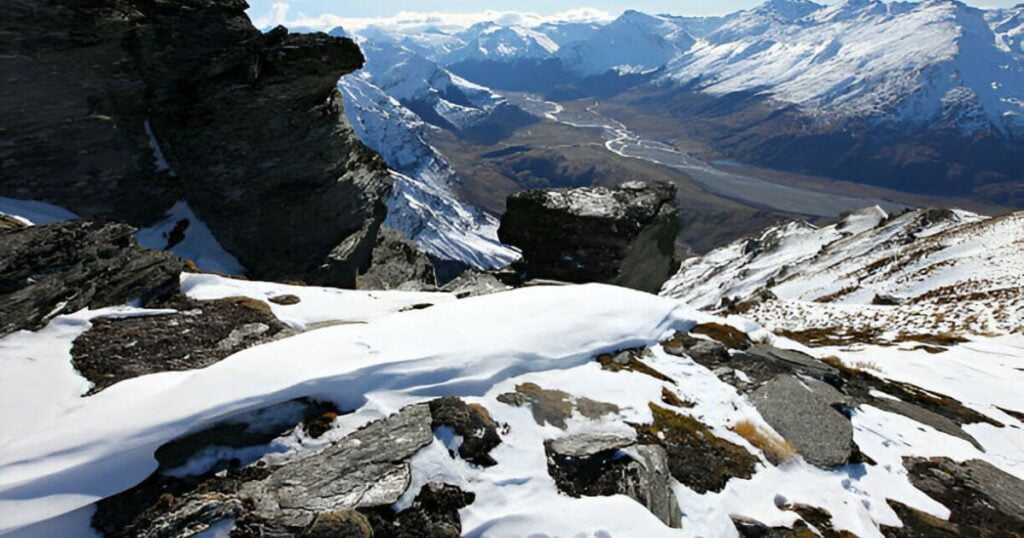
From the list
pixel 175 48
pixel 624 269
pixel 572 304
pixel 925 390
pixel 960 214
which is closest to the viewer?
pixel 572 304

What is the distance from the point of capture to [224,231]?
31578 mm

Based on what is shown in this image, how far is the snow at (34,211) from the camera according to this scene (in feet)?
76.3

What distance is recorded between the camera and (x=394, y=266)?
1662 inches

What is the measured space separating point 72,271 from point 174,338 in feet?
10.2

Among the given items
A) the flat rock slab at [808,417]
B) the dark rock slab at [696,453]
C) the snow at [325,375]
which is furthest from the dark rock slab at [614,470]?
the flat rock slab at [808,417]

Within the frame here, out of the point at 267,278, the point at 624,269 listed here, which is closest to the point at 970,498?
the point at 624,269

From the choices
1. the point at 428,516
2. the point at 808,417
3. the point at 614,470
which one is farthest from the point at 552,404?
the point at 808,417

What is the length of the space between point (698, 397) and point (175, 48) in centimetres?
3255

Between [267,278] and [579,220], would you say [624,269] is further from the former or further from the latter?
[267,278]

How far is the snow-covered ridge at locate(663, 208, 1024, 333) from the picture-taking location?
36.8 m

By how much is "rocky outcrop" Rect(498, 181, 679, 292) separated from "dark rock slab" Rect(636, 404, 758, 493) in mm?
18975

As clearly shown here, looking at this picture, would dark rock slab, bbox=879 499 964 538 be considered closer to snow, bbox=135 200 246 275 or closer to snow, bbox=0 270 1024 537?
snow, bbox=0 270 1024 537

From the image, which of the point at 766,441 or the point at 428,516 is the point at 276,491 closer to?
the point at 428,516

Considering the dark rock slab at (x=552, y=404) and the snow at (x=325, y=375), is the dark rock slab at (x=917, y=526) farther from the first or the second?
the snow at (x=325, y=375)
